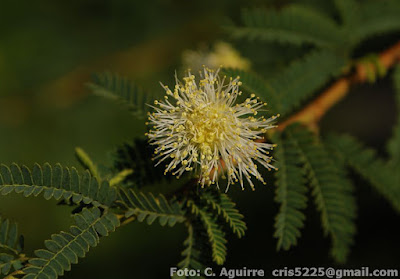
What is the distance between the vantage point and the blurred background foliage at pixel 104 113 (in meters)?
4.05

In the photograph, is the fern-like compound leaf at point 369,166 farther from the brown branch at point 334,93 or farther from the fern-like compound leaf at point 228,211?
the fern-like compound leaf at point 228,211

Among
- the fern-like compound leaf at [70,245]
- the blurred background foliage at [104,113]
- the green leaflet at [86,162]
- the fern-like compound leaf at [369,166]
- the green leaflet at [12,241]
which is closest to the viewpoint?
the fern-like compound leaf at [70,245]

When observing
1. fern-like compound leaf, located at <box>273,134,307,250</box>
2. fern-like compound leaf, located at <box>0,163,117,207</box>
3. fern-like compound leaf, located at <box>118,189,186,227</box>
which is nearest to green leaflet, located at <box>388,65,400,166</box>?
fern-like compound leaf, located at <box>273,134,307,250</box>

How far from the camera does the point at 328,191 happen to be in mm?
1935

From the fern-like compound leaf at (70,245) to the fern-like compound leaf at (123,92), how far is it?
2.07 feet

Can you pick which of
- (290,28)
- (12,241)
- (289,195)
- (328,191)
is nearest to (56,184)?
(12,241)

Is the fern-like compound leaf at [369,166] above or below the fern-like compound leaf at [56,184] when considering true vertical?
above

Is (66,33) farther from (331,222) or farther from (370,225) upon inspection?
(370,225)

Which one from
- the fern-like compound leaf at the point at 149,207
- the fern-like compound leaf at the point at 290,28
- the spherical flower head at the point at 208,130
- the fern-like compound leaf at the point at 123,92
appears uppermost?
the fern-like compound leaf at the point at 290,28

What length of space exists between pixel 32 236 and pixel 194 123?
10.3 feet

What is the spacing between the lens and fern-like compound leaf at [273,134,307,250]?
177 cm

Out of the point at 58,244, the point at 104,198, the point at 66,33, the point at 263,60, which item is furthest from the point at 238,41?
the point at 66,33

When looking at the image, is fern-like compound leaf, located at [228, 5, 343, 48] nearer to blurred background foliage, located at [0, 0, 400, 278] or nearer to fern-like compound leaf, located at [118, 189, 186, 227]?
fern-like compound leaf, located at [118, 189, 186, 227]

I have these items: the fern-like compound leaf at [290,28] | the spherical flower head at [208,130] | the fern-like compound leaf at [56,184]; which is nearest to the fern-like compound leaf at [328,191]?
the spherical flower head at [208,130]
